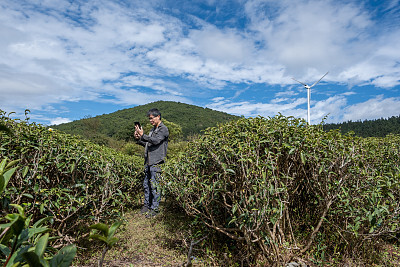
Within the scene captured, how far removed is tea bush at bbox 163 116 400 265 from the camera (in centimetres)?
292

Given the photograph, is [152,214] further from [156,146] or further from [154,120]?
[154,120]

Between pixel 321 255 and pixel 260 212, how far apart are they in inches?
44.2

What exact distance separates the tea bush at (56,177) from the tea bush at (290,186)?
1.52 meters

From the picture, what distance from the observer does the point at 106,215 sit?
14.0ft

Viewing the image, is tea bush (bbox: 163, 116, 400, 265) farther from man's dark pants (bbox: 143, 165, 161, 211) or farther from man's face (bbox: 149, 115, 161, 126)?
man's face (bbox: 149, 115, 161, 126)

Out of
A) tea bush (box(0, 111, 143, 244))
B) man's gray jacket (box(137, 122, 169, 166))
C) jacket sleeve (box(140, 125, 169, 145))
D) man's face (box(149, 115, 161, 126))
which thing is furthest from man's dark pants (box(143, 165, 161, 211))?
tea bush (box(0, 111, 143, 244))

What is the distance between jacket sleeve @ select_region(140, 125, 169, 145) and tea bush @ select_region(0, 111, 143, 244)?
1.43 metres

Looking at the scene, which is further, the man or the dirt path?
the man

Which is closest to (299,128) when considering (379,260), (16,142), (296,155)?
(296,155)

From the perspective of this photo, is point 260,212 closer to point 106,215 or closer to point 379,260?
point 379,260

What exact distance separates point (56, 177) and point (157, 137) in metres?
2.45

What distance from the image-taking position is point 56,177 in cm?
368

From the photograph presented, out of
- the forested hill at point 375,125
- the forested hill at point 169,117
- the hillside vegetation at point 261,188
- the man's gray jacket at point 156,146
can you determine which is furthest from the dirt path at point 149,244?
the forested hill at point 375,125

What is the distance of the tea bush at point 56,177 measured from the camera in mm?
3289
